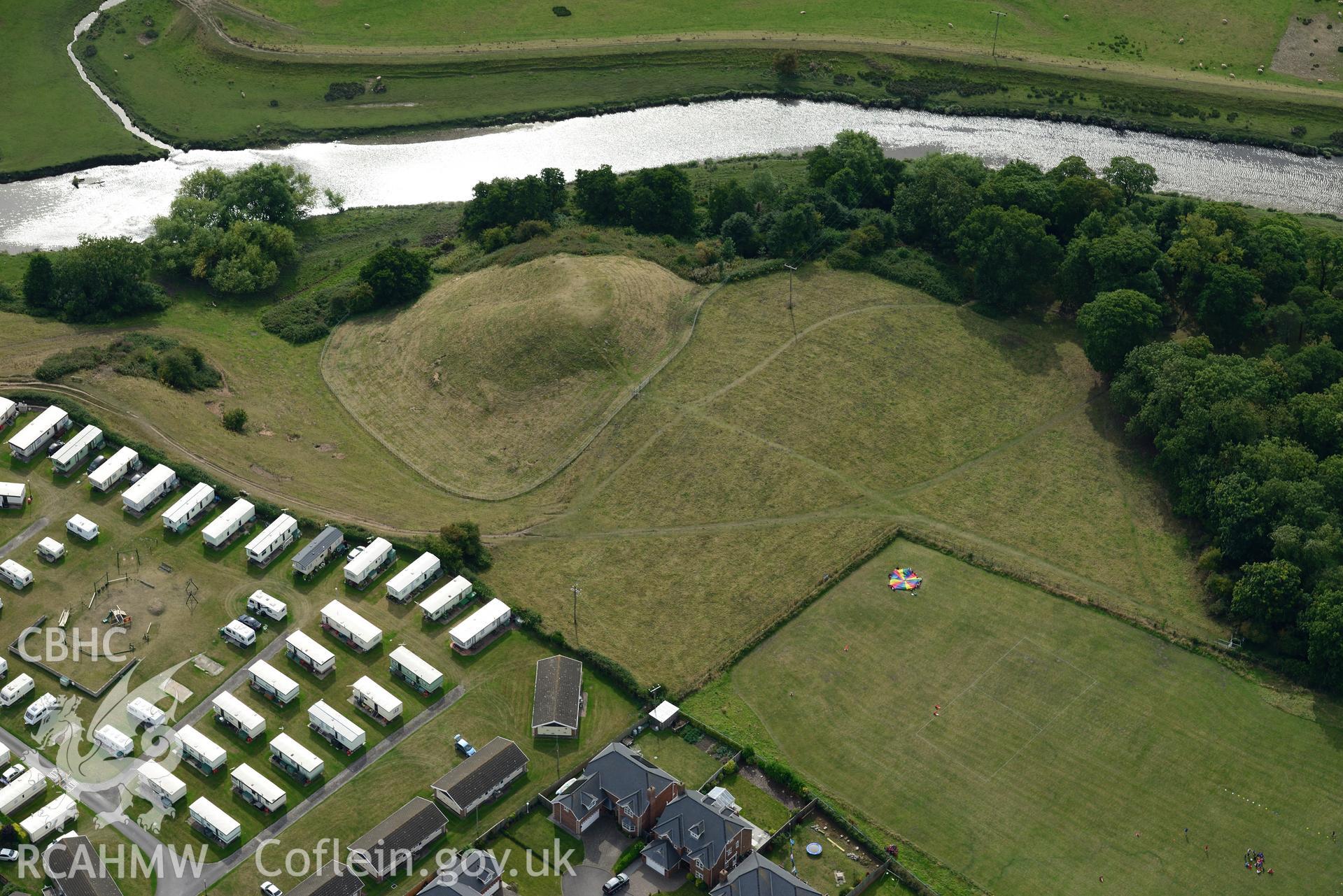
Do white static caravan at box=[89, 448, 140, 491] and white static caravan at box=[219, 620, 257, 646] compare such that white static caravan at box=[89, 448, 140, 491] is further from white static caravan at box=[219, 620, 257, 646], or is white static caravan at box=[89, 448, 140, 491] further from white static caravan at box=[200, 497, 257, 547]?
white static caravan at box=[219, 620, 257, 646]

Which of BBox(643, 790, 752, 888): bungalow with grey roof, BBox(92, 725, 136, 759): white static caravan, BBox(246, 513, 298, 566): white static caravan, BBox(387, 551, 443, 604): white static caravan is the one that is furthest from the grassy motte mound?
BBox(643, 790, 752, 888): bungalow with grey roof

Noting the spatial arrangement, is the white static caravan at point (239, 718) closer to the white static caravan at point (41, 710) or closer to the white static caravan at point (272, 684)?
the white static caravan at point (272, 684)

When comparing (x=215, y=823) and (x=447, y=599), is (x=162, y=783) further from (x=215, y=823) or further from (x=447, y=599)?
(x=447, y=599)

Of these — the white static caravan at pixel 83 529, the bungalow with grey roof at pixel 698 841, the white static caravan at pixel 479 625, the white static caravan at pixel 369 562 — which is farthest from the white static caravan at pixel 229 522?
the bungalow with grey roof at pixel 698 841

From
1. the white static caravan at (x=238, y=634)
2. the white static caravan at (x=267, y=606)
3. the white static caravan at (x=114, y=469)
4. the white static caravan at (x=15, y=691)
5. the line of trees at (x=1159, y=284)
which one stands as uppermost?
the line of trees at (x=1159, y=284)

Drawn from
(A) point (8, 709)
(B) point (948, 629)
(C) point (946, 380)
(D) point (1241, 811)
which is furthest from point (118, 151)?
(D) point (1241, 811)

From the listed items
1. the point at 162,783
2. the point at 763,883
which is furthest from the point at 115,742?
the point at 763,883
